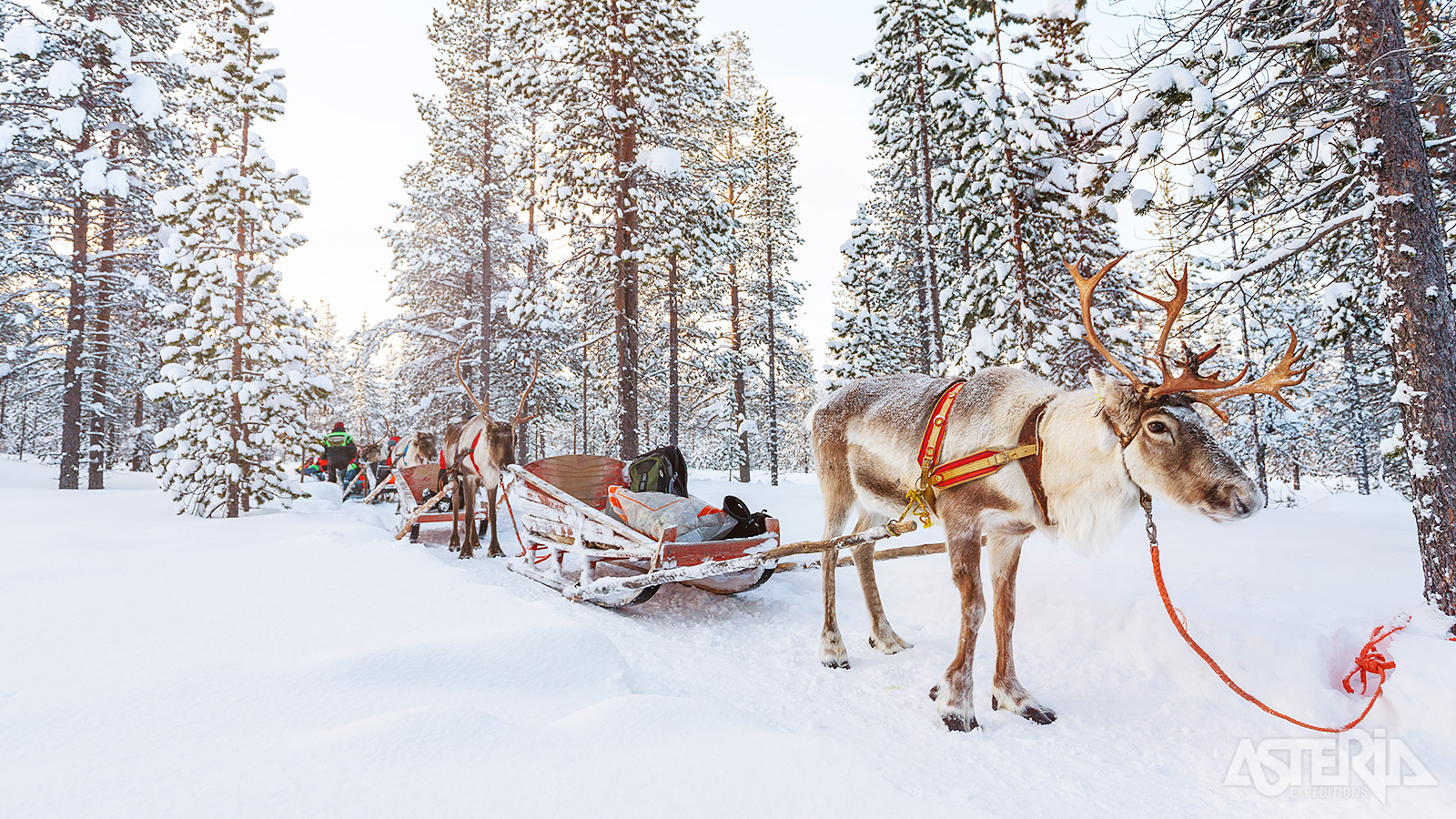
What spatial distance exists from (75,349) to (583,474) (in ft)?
49.4

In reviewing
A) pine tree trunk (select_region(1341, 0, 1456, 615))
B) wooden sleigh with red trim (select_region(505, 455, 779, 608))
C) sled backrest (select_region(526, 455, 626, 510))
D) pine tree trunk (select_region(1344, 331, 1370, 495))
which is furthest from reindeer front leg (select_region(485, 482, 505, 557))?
pine tree trunk (select_region(1344, 331, 1370, 495))

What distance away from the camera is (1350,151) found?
5.02 meters

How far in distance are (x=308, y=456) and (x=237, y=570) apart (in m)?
7.95

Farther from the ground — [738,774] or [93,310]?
[93,310]

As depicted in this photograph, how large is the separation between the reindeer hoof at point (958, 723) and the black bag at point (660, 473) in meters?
4.37

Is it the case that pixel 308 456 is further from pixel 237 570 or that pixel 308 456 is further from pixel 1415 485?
pixel 1415 485

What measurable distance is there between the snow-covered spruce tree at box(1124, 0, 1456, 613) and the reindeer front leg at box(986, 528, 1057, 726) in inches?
122

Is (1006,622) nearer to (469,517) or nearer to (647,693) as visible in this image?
(647,693)

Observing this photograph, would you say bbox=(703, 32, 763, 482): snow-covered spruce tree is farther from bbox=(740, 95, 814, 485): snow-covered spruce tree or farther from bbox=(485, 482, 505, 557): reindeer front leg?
bbox=(485, 482, 505, 557): reindeer front leg

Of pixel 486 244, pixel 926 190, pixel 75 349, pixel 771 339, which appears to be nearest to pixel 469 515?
pixel 75 349

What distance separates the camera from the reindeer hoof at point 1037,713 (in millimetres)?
3680

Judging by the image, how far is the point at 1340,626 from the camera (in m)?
4.02

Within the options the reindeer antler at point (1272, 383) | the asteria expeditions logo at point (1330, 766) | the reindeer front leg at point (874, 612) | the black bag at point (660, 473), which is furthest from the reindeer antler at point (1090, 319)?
the black bag at point (660, 473)

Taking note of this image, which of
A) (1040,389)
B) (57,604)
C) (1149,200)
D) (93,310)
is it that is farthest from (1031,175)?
(93,310)
